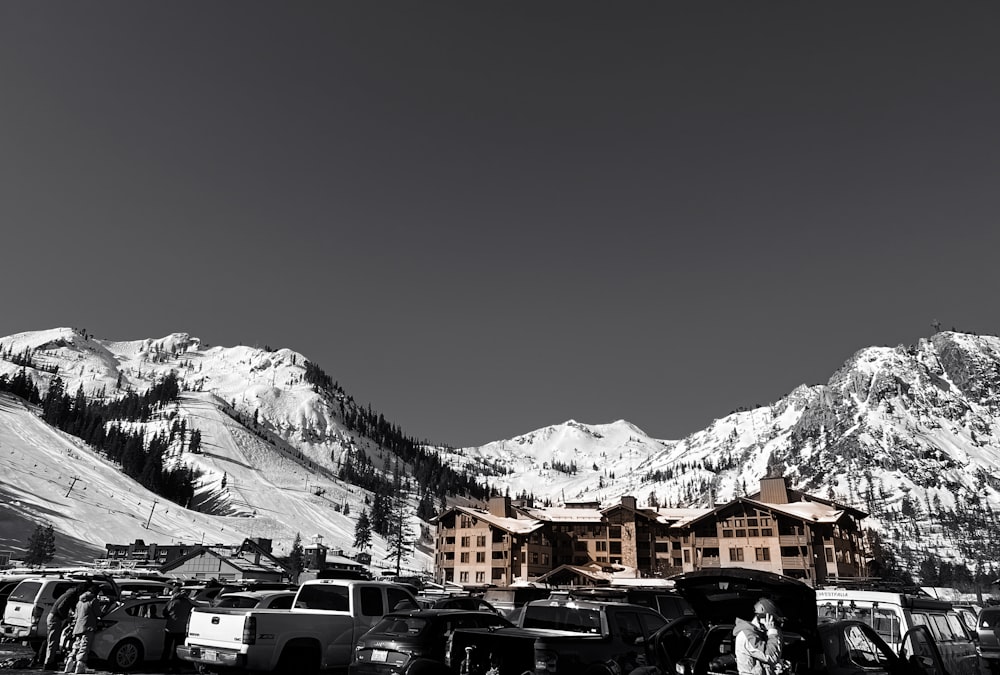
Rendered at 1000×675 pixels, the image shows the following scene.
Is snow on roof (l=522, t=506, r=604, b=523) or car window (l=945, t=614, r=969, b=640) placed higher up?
snow on roof (l=522, t=506, r=604, b=523)

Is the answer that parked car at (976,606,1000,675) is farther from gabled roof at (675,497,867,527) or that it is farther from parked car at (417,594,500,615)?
gabled roof at (675,497,867,527)

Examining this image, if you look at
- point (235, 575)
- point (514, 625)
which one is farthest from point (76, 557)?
point (514, 625)

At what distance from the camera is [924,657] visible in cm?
1112

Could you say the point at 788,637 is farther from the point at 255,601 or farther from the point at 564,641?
the point at 255,601

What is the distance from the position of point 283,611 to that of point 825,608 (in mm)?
12867

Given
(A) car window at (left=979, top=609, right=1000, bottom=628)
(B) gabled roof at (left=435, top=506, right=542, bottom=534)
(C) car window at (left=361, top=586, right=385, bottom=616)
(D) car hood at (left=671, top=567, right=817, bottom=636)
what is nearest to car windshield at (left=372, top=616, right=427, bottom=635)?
(C) car window at (left=361, top=586, right=385, bottom=616)

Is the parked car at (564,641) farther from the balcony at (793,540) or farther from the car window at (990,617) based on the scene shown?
the balcony at (793,540)

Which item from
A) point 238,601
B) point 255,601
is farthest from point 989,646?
point 238,601

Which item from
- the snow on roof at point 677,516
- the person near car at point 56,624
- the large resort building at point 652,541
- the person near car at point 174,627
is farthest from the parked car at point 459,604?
the snow on roof at point 677,516

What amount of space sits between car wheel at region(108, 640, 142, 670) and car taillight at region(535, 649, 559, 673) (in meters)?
12.0

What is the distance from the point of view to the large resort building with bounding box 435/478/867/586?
74.2 m

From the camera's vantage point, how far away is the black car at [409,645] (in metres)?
11.7

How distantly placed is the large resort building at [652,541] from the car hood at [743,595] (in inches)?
2531

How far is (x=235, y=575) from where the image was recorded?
65.1 metres
